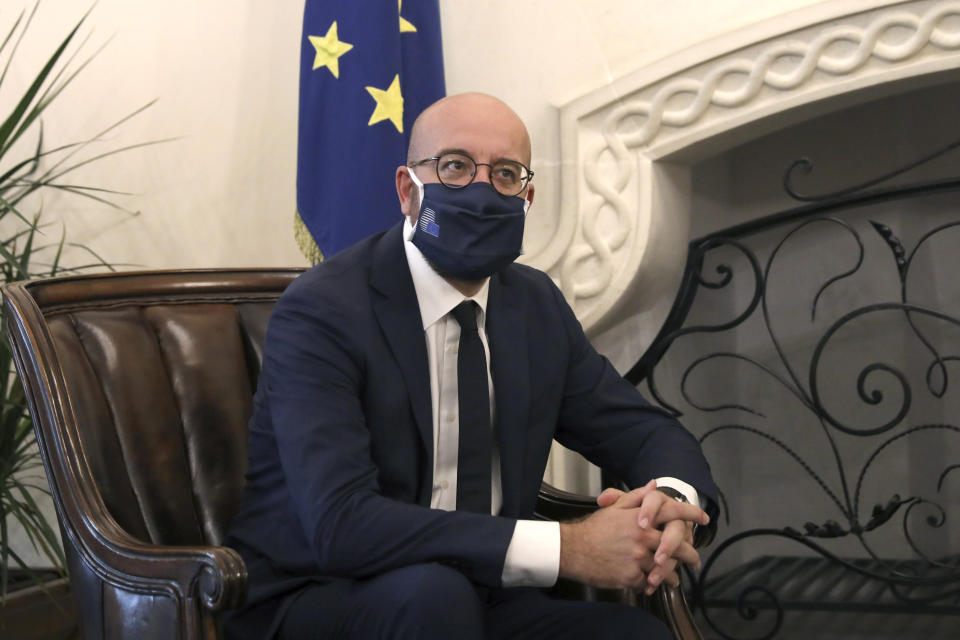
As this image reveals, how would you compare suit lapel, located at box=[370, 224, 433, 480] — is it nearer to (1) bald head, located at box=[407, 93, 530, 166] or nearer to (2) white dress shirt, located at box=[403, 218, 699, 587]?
(2) white dress shirt, located at box=[403, 218, 699, 587]

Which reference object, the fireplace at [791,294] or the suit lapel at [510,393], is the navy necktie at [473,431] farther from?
the fireplace at [791,294]

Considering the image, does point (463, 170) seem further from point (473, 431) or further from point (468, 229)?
point (473, 431)

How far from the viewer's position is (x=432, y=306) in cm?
156

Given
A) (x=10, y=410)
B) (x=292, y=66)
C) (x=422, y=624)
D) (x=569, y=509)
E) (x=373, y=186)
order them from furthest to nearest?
(x=292, y=66) → (x=373, y=186) → (x=10, y=410) → (x=569, y=509) → (x=422, y=624)

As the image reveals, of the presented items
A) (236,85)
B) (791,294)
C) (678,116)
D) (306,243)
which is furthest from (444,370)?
(791,294)

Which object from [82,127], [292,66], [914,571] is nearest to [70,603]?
[82,127]

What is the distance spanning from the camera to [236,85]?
2.79 m

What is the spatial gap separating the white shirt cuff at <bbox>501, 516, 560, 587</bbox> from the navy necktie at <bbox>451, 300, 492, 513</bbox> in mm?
200

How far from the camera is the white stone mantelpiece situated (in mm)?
2260

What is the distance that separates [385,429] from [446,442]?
103 millimetres

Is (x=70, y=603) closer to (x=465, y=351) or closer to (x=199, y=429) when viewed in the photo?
(x=199, y=429)

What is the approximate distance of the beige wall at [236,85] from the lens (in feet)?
8.21

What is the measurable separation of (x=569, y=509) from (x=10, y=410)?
3.92 feet

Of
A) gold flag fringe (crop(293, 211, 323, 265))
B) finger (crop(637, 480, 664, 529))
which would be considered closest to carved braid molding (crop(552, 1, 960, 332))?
gold flag fringe (crop(293, 211, 323, 265))
